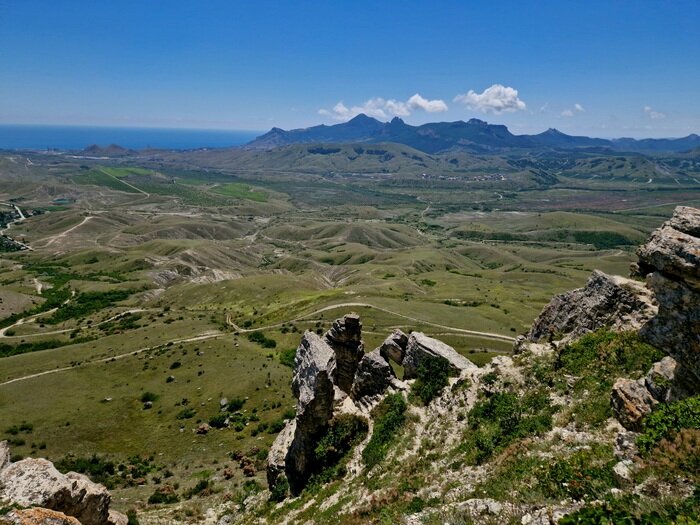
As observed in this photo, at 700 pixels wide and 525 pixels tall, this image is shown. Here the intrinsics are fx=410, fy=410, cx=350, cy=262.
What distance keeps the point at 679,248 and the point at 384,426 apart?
21203 mm

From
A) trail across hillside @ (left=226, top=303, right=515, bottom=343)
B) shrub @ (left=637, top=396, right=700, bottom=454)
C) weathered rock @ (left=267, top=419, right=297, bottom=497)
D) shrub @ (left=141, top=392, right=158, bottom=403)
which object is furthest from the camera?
trail across hillside @ (left=226, top=303, right=515, bottom=343)

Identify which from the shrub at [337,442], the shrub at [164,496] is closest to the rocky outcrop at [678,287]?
the shrub at [337,442]

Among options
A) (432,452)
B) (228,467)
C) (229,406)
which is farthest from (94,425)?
(432,452)

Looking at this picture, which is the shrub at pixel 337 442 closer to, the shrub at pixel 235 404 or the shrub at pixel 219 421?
the shrub at pixel 219 421

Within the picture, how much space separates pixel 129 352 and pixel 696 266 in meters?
93.9

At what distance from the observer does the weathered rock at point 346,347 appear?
135 ft

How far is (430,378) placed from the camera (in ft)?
106

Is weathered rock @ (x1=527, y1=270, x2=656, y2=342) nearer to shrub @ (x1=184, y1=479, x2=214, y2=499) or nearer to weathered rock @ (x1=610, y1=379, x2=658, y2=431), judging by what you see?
weathered rock @ (x1=610, y1=379, x2=658, y2=431)

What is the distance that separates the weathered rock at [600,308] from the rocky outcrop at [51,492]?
112ft

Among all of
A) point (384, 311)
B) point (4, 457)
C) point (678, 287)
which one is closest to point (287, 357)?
point (384, 311)

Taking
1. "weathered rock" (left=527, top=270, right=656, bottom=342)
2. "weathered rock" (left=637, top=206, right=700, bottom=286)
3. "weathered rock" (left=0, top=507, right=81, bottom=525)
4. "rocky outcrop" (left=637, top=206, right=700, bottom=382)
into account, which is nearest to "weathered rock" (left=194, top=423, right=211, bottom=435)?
"weathered rock" (left=0, top=507, right=81, bottom=525)

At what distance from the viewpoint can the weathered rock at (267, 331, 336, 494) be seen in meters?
31.1

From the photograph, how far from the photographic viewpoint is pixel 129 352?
86000 millimetres

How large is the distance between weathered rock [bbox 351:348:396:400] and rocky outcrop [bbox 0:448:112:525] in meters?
19.7
